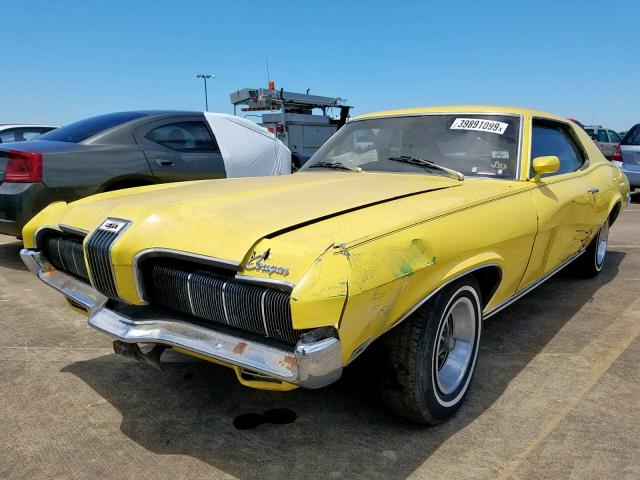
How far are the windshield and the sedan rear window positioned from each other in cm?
246

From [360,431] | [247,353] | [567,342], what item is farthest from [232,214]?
[567,342]

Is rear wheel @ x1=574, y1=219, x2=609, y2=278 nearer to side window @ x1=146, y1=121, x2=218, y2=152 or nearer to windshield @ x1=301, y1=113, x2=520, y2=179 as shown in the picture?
windshield @ x1=301, y1=113, x2=520, y2=179

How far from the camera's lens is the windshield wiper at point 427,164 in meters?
2.95

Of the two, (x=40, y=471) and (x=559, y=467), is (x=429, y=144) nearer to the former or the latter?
(x=559, y=467)

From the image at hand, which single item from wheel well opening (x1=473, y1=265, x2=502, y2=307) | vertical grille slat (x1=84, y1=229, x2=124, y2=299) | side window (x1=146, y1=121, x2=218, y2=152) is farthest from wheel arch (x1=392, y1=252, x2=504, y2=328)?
side window (x1=146, y1=121, x2=218, y2=152)

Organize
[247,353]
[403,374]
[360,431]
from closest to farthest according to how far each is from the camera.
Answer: [247,353] → [403,374] → [360,431]

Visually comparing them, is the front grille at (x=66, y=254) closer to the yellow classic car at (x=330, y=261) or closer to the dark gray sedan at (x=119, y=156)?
the yellow classic car at (x=330, y=261)

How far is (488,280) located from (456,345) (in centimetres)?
39

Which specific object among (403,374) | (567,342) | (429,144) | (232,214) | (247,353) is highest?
(429,144)

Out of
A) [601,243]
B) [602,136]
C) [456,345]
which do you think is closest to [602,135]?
[602,136]

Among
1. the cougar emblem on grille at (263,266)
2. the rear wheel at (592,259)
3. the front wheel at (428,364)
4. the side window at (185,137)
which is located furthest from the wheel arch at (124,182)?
the rear wheel at (592,259)

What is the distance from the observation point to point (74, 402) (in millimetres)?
2504

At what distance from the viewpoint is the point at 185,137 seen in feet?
17.7

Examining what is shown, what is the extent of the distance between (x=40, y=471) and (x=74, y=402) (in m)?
0.55
